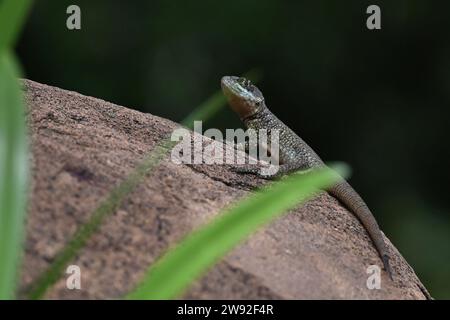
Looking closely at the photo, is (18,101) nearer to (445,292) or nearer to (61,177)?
(61,177)

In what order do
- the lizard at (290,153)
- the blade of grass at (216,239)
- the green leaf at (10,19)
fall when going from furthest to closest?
the lizard at (290,153), the blade of grass at (216,239), the green leaf at (10,19)

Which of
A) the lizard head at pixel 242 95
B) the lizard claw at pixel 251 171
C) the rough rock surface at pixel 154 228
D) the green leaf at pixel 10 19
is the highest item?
the lizard head at pixel 242 95

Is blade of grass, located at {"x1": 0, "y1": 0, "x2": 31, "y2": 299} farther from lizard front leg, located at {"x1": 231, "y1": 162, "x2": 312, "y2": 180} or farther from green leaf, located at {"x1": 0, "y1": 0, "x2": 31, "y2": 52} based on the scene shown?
lizard front leg, located at {"x1": 231, "y1": 162, "x2": 312, "y2": 180}

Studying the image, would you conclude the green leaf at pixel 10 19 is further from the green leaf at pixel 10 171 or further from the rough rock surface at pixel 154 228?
the rough rock surface at pixel 154 228

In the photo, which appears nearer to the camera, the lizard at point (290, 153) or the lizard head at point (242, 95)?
the lizard at point (290, 153)

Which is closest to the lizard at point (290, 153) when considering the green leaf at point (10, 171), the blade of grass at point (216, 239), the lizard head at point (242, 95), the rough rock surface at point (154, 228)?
the lizard head at point (242, 95)

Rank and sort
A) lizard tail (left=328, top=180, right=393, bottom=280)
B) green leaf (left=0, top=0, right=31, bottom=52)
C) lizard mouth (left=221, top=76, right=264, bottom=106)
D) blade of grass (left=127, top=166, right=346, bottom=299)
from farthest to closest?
lizard mouth (left=221, top=76, right=264, bottom=106)
lizard tail (left=328, top=180, right=393, bottom=280)
blade of grass (left=127, top=166, right=346, bottom=299)
green leaf (left=0, top=0, right=31, bottom=52)

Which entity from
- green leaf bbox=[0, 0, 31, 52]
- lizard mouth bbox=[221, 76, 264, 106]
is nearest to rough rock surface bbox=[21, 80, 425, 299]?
green leaf bbox=[0, 0, 31, 52]
